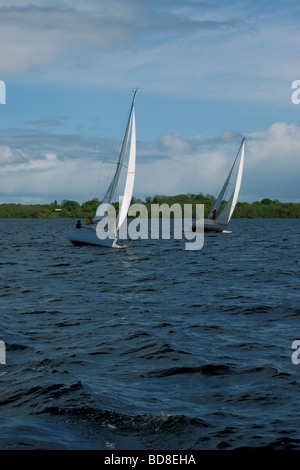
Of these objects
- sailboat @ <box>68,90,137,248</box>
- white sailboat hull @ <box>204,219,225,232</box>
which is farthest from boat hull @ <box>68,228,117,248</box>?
white sailboat hull @ <box>204,219,225,232</box>

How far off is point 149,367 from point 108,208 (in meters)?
31.9

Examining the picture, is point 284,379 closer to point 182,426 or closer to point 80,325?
point 182,426

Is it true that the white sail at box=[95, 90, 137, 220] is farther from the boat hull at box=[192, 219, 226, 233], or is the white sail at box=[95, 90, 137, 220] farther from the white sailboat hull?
the white sailboat hull

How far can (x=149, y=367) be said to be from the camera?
1096cm

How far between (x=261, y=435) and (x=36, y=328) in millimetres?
7801

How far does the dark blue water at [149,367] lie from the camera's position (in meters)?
7.83

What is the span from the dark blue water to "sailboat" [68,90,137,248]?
59.7 feet

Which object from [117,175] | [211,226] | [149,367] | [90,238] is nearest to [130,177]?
[117,175]

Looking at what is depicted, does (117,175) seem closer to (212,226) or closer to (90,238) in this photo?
(90,238)

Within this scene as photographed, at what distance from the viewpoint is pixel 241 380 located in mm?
10047

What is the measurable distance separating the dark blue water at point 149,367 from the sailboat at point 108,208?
1820 cm

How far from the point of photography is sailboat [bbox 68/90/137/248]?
40.9 m

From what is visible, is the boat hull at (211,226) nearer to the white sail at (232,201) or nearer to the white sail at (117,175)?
the white sail at (232,201)
